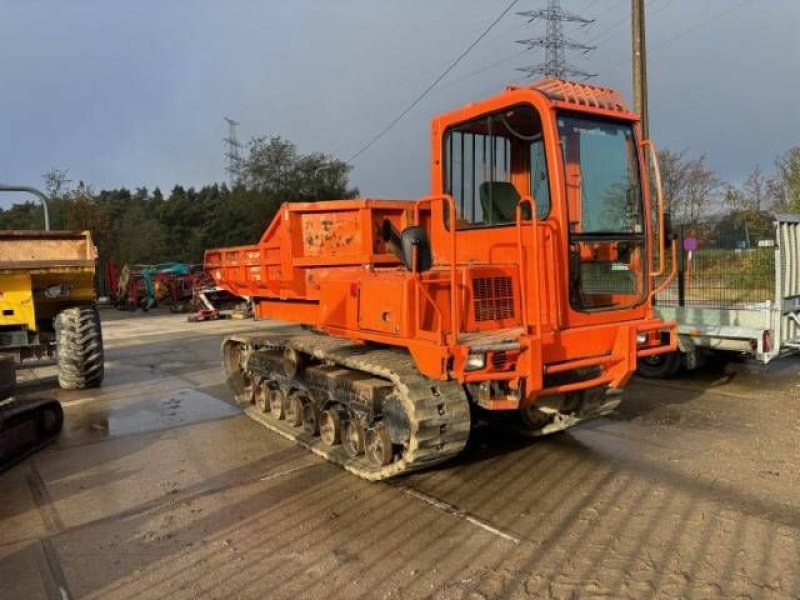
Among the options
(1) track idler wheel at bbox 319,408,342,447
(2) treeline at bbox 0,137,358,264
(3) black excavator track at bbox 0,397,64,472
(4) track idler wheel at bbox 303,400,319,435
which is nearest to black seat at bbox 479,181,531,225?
(1) track idler wheel at bbox 319,408,342,447

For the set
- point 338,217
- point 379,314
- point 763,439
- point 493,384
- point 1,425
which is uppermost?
point 338,217

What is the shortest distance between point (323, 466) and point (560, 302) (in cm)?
237

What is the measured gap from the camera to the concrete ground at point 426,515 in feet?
11.8

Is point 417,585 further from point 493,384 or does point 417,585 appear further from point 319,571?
point 493,384

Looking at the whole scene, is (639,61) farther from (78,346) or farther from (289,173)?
(289,173)

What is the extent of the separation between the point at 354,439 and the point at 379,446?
1.34 feet

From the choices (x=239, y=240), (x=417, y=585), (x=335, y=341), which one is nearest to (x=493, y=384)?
(x=417, y=585)

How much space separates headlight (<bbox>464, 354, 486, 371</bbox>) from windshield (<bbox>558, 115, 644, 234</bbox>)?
1.25m

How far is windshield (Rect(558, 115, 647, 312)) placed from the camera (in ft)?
16.2

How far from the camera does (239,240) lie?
40.7 metres

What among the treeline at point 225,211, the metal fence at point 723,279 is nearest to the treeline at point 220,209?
the treeline at point 225,211

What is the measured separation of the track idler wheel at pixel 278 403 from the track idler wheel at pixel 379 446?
168 cm

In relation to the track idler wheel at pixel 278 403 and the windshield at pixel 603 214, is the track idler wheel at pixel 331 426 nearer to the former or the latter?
the track idler wheel at pixel 278 403

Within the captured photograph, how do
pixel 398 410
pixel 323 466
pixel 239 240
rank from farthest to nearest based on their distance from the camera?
pixel 239 240 → pixel 323 466 → pixel 398 410
